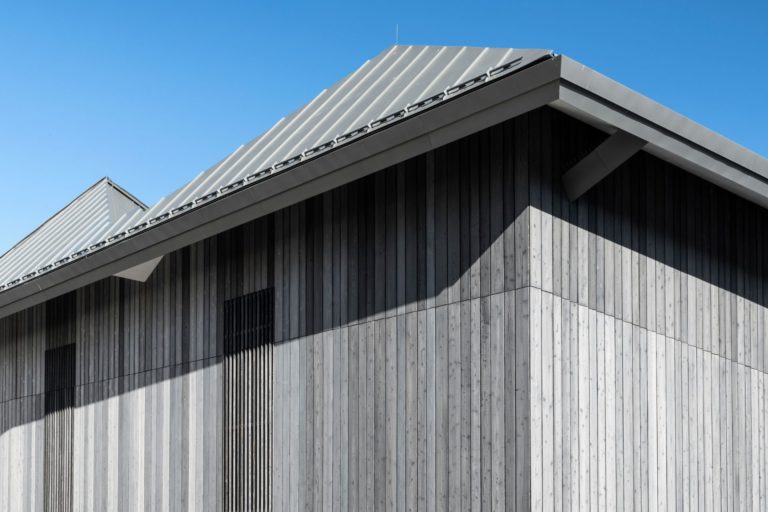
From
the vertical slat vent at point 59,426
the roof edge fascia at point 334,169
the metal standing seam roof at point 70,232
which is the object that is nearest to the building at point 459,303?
Result: the roof edge fascia at point 334,169

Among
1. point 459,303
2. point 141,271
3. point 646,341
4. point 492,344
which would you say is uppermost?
point 141,271

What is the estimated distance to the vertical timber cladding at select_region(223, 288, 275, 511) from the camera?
13797 mm

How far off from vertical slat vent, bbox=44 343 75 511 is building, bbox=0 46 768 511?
2.42 m

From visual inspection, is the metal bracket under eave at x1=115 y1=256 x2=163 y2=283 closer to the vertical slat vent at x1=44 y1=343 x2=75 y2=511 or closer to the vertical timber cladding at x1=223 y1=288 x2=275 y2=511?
the vertical timber cladding at x1=223 y1=288 x2=275 y2=511

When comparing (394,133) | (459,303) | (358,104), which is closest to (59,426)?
(358,104)

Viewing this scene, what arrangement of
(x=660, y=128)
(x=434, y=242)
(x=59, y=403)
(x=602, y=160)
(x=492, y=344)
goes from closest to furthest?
(x=660, y=128), (x=602, y=160), (x=492, y=344), (x=434, y=242), (x=59, y=403)

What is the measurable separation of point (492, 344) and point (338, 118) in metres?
3.50

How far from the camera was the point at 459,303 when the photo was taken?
37.1ft

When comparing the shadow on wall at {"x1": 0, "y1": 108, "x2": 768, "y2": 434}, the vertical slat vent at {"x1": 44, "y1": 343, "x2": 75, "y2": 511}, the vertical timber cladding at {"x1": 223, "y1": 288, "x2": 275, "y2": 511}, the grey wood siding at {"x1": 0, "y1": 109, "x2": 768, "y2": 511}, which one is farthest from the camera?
the vertical slat vent at {"x1": 44, "y1": 343, "x2": 75, "y2": 511}

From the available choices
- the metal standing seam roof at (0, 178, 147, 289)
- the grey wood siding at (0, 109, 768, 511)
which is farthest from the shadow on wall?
the metal standing seam roof at (0, 178, 147, 289)

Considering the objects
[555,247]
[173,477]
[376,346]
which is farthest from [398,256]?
[173,477]

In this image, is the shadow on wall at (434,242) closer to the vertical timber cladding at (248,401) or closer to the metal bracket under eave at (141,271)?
the metal bracket under eave at (141,271)

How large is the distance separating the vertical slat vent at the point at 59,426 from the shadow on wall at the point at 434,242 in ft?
6.39

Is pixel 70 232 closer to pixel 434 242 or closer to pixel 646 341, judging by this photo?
pixel 434 242
